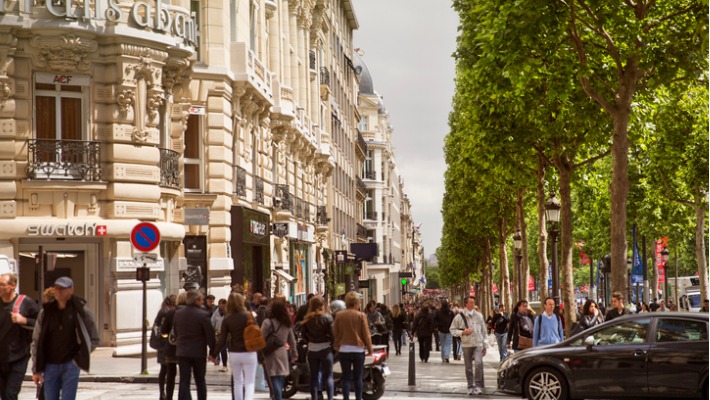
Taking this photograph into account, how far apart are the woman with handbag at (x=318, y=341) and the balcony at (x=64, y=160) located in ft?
36.6

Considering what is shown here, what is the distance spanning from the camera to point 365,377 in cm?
1928

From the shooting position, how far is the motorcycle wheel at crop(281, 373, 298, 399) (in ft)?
65.0

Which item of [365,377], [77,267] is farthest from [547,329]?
[77,267]

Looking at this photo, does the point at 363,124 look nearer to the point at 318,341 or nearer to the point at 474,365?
the point at 474,365

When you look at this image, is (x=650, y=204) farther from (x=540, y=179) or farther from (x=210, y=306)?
(x=210, y=306)

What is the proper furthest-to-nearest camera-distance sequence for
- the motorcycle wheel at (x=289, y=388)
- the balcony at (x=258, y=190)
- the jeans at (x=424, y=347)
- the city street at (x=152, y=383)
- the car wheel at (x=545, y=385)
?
the balcony at (x=258, y=190), the jeans at (x=424, y=347), the motorcycle wheel at (x=289, y=388), the city street at (x=152, y=383), the car wheel at (x=545, y=385)

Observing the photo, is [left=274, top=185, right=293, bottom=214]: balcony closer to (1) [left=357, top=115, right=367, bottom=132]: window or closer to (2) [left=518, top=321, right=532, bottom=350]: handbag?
(2) [left=518, top=321, right=532, bottom=350]: handbag

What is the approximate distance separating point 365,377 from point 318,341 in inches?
103

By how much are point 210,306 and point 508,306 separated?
41707 millimetres

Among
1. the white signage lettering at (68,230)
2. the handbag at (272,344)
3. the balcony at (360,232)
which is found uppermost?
the balcony at (360,232)

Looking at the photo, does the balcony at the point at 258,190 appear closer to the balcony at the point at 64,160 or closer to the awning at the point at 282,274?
the awning at the point at 282,274

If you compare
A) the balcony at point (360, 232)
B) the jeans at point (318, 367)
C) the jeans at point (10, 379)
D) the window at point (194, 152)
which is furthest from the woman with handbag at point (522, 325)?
the balcony at point (360, 232)

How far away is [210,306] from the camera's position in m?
25.8

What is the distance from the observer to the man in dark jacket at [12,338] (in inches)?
513
